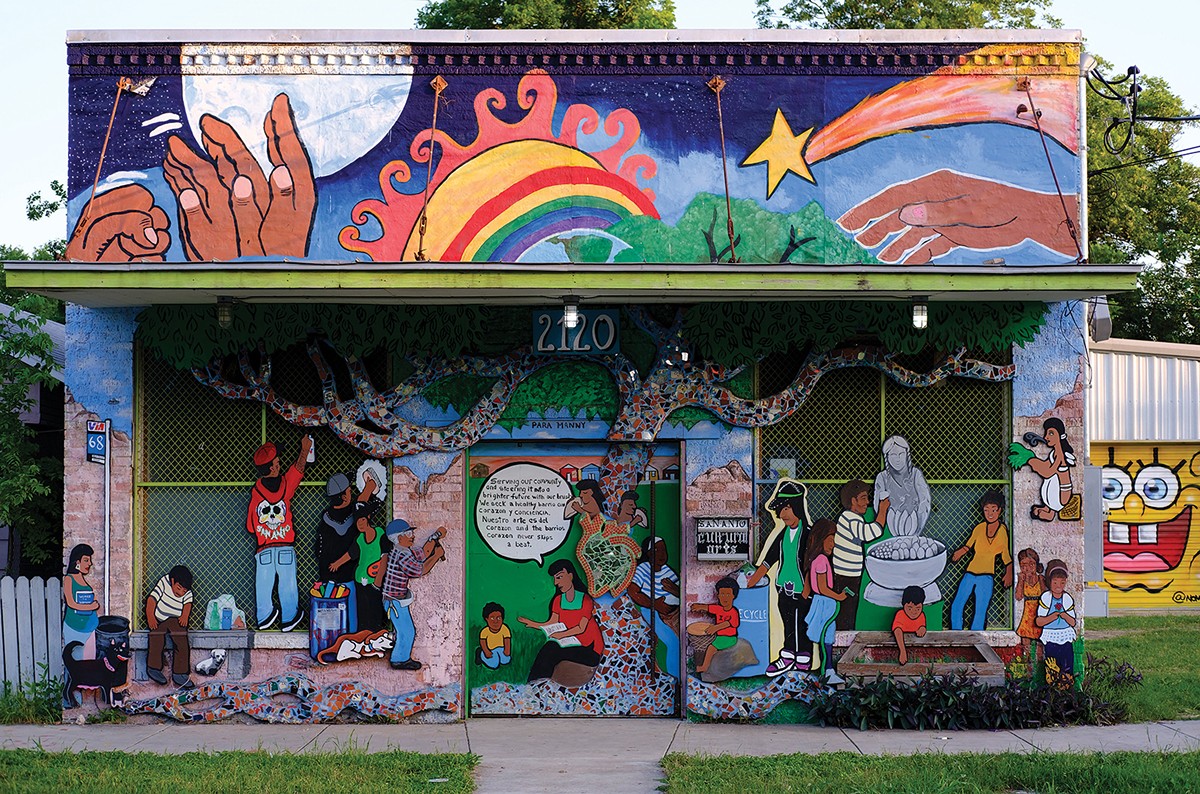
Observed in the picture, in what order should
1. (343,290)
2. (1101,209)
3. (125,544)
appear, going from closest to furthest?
(343,290), (125,544), (1101,209)

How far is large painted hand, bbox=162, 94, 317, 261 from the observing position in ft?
35.0

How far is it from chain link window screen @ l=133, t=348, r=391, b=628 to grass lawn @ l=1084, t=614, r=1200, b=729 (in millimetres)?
7117

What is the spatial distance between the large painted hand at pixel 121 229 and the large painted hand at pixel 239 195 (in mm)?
242

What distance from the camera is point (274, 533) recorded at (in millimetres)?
10664

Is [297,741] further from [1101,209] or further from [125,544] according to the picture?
[1101,209]

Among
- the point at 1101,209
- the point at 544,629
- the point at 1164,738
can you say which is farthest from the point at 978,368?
the point at 1101,209

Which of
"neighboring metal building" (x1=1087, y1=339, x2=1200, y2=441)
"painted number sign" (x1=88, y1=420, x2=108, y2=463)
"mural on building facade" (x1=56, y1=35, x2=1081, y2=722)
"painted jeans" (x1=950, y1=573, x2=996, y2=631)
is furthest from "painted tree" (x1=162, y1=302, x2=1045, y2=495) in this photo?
"neighboring metal building" (x1=1087, y1=339, x2=1200, y2=441)

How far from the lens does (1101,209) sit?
2827cm

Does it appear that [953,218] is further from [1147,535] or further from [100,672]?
[1147,535]

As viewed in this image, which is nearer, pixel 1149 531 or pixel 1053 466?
pixel 1053 466

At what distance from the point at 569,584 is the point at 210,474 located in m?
3.37

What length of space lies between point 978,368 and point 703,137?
320 cm

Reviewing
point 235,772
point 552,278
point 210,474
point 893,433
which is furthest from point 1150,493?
point 235,772

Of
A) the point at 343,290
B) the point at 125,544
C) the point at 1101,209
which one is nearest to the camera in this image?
the point at 343,290
